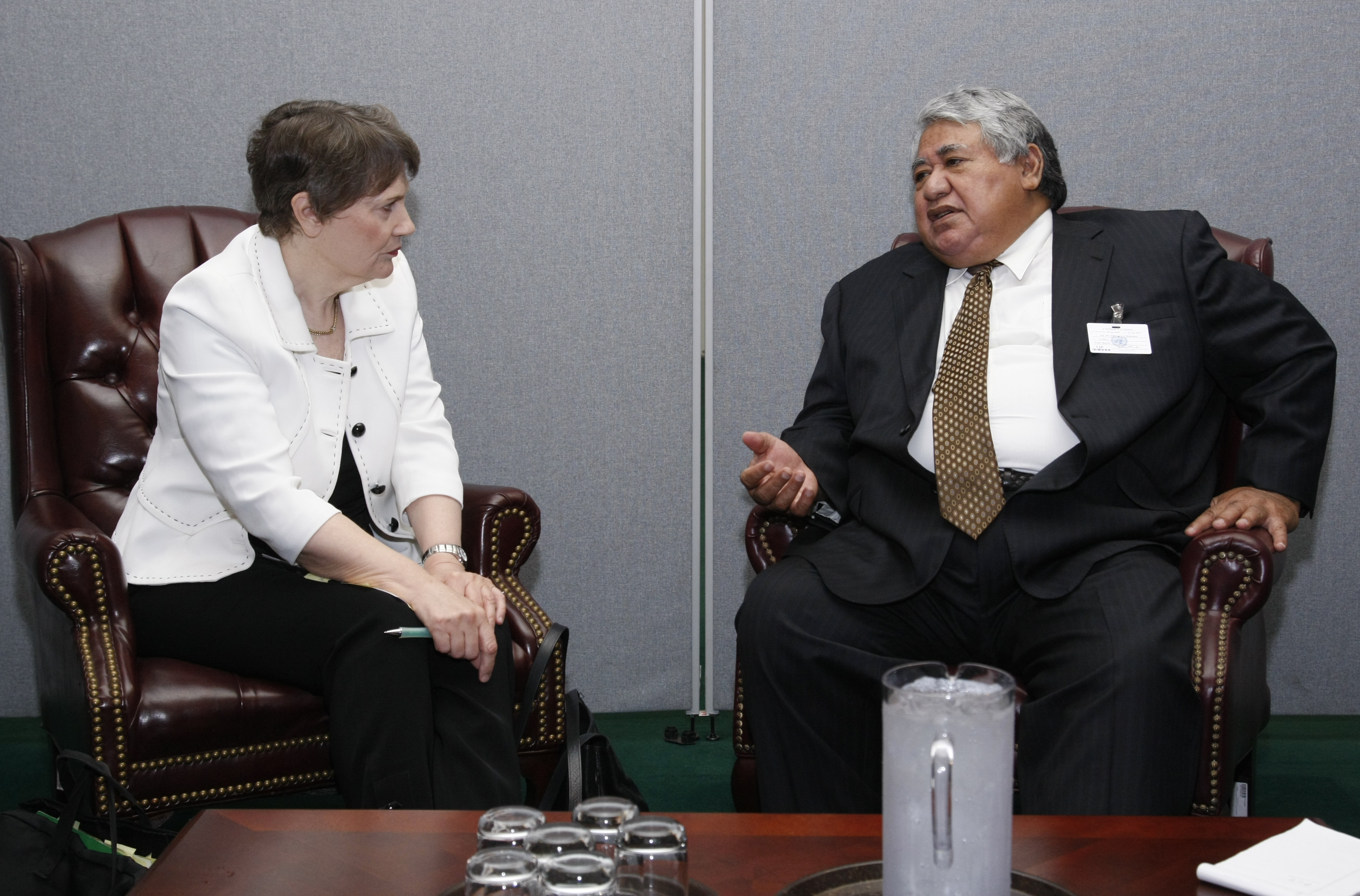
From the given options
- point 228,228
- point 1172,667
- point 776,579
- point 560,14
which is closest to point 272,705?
point 776,579

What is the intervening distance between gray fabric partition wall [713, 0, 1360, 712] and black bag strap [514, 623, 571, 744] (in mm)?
1126

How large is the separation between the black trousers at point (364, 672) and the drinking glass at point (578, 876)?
0.89 m

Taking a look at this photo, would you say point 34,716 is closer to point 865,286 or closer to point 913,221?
point 865,286

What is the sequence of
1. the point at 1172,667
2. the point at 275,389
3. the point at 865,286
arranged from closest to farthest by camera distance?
1. the point at 1172,667
2. the point at 275,389
3. the point at 865,286

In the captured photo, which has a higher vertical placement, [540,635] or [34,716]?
[540,635]

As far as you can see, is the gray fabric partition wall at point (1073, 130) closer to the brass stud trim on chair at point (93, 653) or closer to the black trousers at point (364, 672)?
the black trousers at point (364, 672)

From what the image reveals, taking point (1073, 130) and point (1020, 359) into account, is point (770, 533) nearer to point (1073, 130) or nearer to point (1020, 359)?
point (1020, 359)

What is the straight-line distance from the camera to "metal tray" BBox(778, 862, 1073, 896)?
1082 millimetres

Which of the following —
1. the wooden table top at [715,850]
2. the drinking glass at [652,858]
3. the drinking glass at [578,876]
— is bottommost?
the wooden table top at [715,850]

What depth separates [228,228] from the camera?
2.47 m

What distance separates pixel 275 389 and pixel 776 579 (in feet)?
2.97

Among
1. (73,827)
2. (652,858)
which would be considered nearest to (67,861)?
(73,827)

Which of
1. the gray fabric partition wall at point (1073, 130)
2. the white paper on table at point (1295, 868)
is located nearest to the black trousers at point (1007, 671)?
the white paper on table at point (1295, 868)

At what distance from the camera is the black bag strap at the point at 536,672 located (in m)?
1.90
